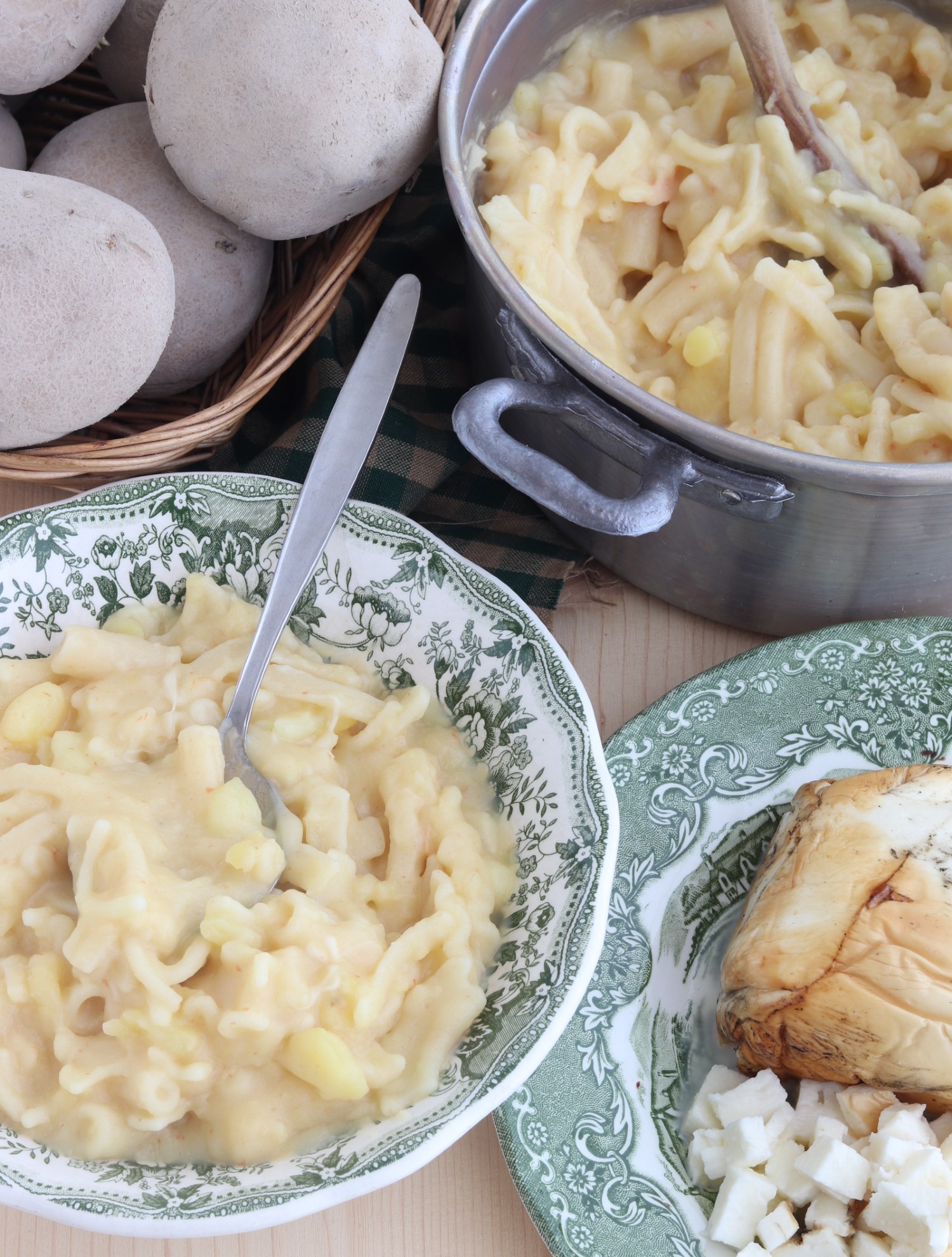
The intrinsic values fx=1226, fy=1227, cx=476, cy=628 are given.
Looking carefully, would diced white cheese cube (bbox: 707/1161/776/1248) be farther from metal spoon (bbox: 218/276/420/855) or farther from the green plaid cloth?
the green plaid cloth

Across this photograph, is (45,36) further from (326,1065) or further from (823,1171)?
(823,1171)

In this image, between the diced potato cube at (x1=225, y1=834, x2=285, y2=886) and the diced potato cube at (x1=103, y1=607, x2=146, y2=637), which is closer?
the diced potato cube at (x1=225, y1=834, x2=285, y2=886)

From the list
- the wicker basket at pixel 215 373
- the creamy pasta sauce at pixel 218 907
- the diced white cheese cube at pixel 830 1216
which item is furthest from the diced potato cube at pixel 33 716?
the diced white cheese cube at pixel 830 1216

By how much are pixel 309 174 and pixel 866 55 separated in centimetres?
67

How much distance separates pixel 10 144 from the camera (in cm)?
118

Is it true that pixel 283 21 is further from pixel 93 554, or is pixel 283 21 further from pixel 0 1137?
pixel 0 1137

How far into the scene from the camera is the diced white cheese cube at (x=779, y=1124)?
3.23 feet

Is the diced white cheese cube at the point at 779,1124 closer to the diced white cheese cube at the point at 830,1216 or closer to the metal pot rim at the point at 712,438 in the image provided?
the diced white cheese cube at the point at 830,1216

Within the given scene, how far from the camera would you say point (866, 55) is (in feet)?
4.41

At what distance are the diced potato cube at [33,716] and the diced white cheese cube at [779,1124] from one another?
0.65 metres

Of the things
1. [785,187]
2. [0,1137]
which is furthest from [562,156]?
[0,1137]

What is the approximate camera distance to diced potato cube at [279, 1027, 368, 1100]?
2.69ft

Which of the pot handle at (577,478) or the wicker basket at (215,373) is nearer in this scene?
the pot handle at (577,478)

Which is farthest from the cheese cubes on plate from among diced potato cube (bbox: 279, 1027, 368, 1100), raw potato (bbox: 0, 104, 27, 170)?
raw potato (bbox: 0, 104, 27, 170)
